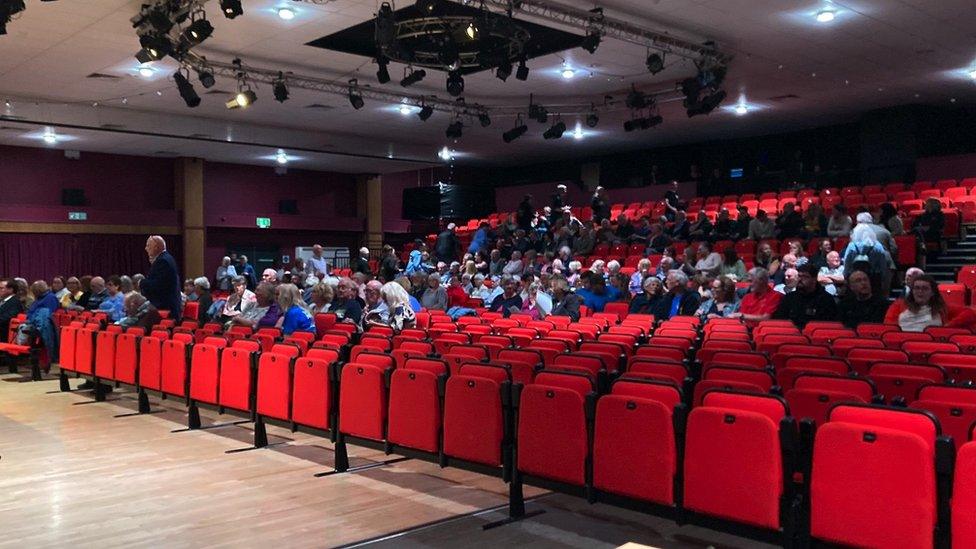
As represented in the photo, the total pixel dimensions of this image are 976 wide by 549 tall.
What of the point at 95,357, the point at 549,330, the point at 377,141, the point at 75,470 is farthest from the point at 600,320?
the point at 377,141

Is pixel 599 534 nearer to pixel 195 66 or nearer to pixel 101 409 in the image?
pixel 101 409

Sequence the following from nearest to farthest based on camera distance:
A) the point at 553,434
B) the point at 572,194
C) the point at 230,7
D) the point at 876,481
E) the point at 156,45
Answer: the point at 876,481, the point at 553,434, the point at 230,7, the point at 156,45, the point at 572,194

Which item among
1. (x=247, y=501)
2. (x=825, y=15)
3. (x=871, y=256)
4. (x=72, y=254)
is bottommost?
(x=247, y=501)

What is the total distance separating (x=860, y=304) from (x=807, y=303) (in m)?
0.43

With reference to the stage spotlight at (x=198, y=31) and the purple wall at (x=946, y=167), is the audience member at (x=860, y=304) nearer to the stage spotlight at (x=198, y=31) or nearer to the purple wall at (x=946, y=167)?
the stage spotlight at (x=198, y=31)

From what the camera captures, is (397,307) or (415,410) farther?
(397,307)

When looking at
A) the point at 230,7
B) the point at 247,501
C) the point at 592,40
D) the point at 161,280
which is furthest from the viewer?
the point at 592,40

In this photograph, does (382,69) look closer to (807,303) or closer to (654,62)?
(654,62)

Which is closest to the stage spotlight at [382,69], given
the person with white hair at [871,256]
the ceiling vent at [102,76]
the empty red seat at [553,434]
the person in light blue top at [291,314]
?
the person in light blue top at [291,314]

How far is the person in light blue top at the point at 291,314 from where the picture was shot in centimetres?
671

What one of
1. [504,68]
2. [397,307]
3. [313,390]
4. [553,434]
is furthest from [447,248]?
[553,434]

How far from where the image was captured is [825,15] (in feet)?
28.1

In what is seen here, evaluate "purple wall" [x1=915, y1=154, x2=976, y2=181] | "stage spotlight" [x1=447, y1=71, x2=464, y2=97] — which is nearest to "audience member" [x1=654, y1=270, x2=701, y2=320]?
"stage spotlight" [x1=447, y1=71, x2=464, y2=97]

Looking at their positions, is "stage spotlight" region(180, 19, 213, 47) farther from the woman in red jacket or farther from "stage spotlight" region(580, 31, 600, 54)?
the woman in red jacket
